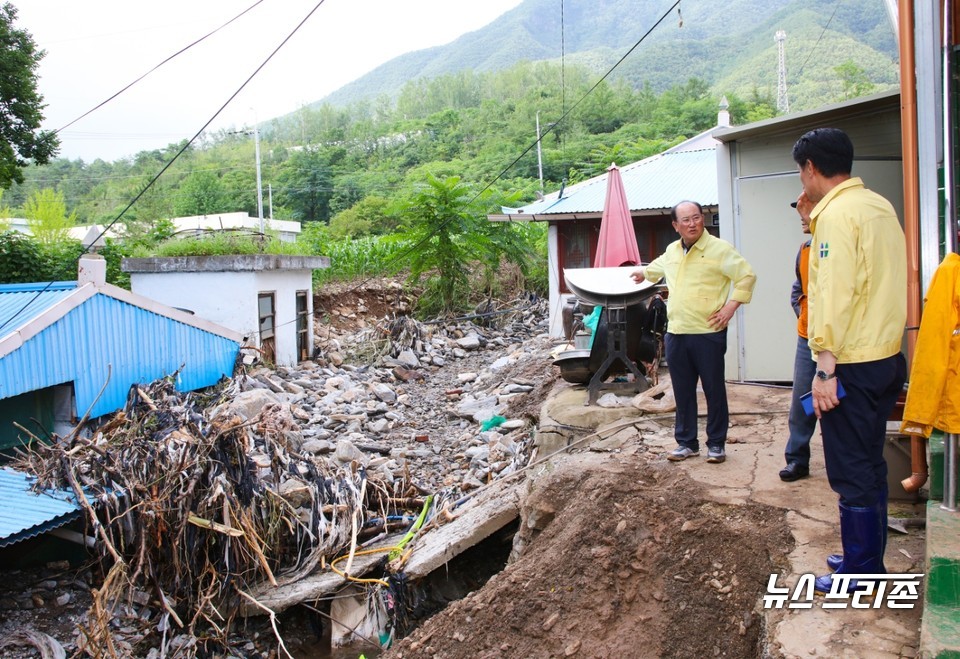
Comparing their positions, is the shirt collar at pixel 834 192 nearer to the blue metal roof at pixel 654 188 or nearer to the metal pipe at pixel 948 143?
the metal pipe at pixel 948 143

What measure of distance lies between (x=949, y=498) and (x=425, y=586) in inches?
153

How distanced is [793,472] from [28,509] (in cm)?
642

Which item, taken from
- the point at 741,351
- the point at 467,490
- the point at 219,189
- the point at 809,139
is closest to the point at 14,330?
the point at 467,490

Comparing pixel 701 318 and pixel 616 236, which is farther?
pixel 616 236

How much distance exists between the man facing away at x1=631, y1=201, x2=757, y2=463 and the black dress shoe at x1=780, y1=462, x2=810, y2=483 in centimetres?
55

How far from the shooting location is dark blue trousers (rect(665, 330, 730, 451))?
463 cm

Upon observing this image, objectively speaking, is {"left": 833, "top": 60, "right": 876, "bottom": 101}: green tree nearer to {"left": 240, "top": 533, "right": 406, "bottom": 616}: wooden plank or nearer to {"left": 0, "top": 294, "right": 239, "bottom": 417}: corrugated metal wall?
{"left": 0, "top": 294, "right": 239, "bottom": 417}: corrugated metal wall

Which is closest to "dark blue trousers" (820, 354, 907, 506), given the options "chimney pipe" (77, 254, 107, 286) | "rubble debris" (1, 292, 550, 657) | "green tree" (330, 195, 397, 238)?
"rubble debris" (1, 292, 550, 657)

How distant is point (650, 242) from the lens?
15852 mm

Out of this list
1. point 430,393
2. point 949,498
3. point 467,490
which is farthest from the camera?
point 430,393

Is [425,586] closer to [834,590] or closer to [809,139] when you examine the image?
[834,590]

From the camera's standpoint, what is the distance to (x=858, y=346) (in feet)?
8.88

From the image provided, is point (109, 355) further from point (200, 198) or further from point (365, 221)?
point (200, 198)

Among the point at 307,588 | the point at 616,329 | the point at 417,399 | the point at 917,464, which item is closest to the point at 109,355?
the point at 417,399
